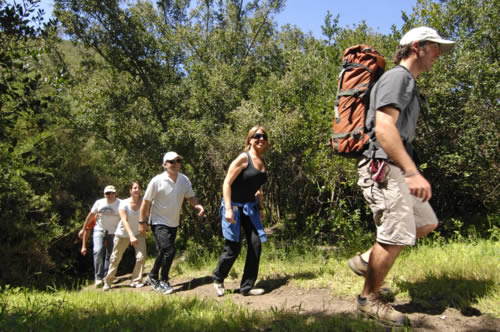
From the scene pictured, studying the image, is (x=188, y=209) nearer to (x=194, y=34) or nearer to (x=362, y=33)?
(x=194, y=34)

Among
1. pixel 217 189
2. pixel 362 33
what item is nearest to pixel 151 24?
pixel 217 189

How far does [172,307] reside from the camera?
3439 millimetres

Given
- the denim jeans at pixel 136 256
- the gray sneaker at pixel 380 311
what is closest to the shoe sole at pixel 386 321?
the gray sneaker at pixel 380 311

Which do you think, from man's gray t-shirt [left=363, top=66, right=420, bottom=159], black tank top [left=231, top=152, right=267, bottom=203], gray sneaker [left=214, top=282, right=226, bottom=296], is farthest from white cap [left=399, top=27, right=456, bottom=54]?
gray sneaker [left=214, top=282, right=226, bottom=296]

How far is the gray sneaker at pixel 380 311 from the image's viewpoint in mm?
2633

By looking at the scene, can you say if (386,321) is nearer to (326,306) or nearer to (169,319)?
(326,306)

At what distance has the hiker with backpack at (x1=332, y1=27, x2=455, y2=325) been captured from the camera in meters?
2.60

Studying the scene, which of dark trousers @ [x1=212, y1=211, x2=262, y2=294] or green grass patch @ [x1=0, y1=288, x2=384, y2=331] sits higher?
dark trousers @ [x1=212, y1=211, x2=262, y2=294]

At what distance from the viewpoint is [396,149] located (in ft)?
8.43

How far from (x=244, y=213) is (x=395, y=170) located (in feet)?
6.69

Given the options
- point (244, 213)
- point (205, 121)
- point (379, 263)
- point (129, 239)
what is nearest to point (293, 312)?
point (379, 263)

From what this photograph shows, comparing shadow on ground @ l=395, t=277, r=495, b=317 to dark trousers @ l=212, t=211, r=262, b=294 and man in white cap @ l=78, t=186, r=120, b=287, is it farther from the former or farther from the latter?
man in white cap @ l=78, t=186, r=120, b=287

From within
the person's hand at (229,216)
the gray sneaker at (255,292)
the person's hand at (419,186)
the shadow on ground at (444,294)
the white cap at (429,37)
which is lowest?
the gray sneaker at (255,292)

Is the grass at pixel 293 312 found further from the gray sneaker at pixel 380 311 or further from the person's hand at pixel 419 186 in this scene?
the person's hand at pixel 419 186
